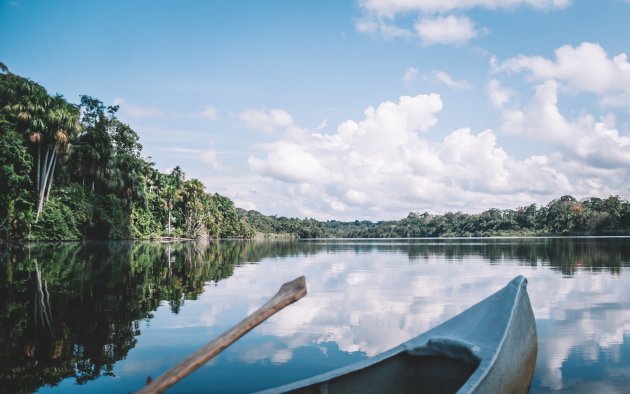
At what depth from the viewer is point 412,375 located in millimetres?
4633

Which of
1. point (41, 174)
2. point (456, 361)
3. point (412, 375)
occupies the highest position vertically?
point (41, 174)

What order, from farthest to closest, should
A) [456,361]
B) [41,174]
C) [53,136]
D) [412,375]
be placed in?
1. [41,174]
2. [53,136]
3. [412,375]
4. [456,361]

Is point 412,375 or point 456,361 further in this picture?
point 412,375

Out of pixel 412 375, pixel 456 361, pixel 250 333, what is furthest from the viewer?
pixel 250 333

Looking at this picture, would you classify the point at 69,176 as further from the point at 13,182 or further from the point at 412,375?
the point at 412,375

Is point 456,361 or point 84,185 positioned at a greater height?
point 84,185

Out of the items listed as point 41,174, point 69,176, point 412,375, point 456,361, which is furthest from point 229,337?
point 69,176

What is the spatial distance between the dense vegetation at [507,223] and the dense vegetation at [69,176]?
64980mm

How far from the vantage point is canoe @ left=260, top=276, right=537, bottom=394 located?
12.7 ft

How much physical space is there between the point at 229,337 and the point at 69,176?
147 feet

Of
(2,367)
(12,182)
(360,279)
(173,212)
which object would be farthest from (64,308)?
(173,212)

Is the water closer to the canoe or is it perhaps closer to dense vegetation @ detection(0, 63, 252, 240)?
the canoe

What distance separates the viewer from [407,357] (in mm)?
4590

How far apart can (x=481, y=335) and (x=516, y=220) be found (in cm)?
12049
